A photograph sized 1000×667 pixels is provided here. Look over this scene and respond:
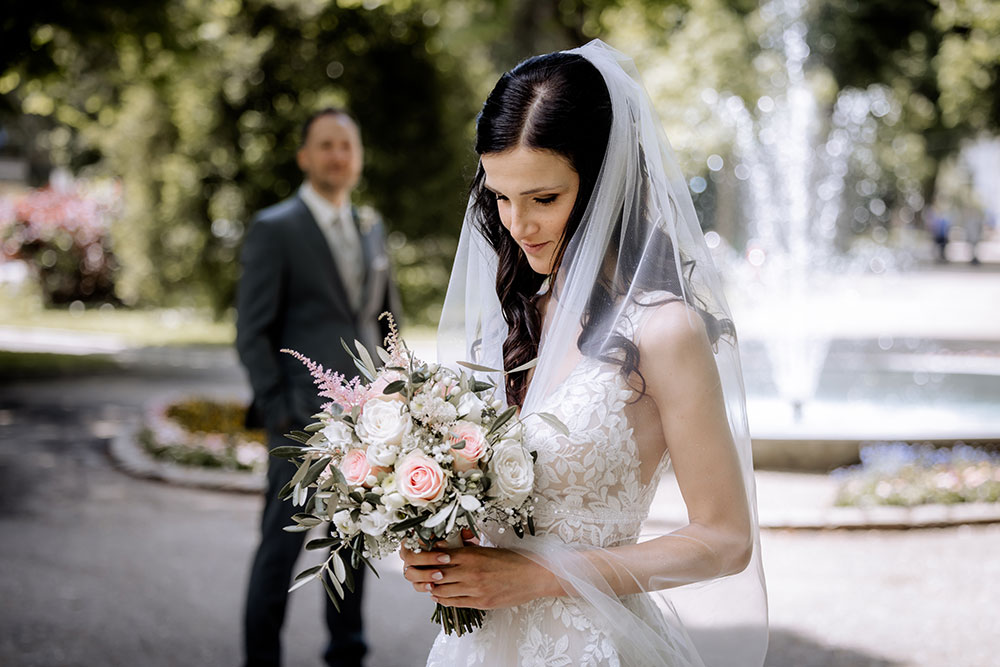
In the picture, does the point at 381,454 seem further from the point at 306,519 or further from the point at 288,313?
the point at 288,313

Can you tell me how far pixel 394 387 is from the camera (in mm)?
2012

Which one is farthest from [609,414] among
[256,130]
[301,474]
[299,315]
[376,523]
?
[256,130]

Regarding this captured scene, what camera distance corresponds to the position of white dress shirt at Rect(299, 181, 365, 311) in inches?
185

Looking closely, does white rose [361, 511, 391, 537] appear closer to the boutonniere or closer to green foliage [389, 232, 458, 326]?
the boutonniere

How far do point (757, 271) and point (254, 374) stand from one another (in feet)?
63.5

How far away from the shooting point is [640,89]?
238cm

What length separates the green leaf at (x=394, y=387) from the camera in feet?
6.59

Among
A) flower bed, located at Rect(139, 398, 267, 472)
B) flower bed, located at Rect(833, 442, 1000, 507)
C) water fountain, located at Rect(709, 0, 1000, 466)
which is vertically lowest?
flower bed, located at Rect(139, 398, 267, 472)

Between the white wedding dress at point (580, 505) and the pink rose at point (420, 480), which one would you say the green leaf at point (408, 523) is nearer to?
the pink rose at point (420, 480)

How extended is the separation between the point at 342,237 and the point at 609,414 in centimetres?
291

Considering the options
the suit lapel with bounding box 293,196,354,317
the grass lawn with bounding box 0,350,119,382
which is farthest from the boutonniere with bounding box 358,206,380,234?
the grass lawn with bounding box 0,350,119,382

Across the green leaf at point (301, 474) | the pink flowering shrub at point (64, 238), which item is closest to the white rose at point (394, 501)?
the green leaf at point (301, 474)

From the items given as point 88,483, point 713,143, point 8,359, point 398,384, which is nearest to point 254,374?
point 398,384

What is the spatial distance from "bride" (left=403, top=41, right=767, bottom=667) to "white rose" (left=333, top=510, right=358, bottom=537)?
142mm
